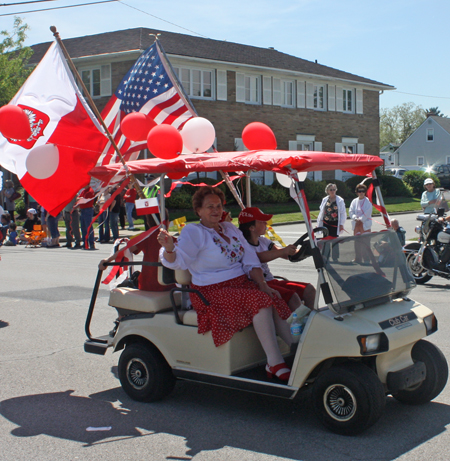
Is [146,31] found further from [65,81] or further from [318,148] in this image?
[65,81]

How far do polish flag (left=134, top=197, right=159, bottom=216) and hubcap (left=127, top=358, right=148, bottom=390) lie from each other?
1.21m

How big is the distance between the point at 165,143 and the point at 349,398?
8.09ft

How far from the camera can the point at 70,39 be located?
1451 inches

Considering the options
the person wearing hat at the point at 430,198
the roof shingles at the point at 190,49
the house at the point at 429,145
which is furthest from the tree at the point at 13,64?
the house at the point at 429,145

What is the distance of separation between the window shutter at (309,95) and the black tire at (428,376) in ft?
114

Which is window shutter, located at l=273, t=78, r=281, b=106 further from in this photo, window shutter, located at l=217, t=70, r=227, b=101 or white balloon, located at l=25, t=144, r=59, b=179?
white balloon, located at l=25, t=144, r=59, b=179

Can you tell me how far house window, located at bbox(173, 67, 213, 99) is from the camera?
3256cm

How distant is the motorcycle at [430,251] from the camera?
34.8ft

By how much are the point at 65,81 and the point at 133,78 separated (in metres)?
1.88

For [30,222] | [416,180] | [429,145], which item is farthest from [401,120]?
[30,222]

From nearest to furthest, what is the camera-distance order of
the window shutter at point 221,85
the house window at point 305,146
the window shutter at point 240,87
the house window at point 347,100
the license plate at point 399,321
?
the license plate at point 399,321
the window shutter at point 221,85
the window shutter at point 240,87
the house window at point 305,146
the house window at point 347,100

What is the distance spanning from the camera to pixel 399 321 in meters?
4.48

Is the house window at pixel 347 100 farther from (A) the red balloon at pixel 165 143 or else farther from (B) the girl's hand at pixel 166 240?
(B) the girl's hand at pixel 166 240

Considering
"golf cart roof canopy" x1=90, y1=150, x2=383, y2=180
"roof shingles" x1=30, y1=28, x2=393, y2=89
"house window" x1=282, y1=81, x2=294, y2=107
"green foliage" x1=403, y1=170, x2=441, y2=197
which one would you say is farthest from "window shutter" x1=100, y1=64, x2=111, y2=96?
"golf cart roof canopy" x1=90, y1=150, x2=383, y2=180
